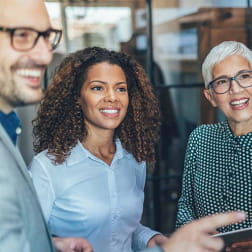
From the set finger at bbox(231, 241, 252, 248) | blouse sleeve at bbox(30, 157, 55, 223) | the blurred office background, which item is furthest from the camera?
the blurred office background

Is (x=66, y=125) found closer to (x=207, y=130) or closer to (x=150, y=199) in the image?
(x=207, y=130)

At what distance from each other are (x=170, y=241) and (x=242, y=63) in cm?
103

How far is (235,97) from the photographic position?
1.73 metres

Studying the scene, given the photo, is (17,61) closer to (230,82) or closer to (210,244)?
(210,244)

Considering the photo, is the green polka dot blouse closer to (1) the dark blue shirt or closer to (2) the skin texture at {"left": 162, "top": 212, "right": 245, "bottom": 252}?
(2) the skin texture at {"left": 162, "top": 212, "right": 245, "bottom": 252}

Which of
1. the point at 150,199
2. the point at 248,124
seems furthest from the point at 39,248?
the point at 150,199

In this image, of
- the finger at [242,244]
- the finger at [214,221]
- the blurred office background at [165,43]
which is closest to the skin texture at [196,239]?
the finger at [214,221]

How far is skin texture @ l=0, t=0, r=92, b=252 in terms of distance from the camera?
105 cm

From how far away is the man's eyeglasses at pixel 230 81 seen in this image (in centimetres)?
173

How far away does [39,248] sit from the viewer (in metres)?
1.01

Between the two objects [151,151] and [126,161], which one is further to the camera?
[151,151]

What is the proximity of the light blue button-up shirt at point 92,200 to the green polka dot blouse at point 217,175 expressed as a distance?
0.75 ft

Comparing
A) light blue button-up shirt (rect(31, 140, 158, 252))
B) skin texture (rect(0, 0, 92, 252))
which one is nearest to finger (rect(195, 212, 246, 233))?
skin texture (rect(0, 0, 92, 252))

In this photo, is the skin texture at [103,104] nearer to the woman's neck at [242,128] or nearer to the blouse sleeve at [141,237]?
the blouse sleeve at [141,237]
